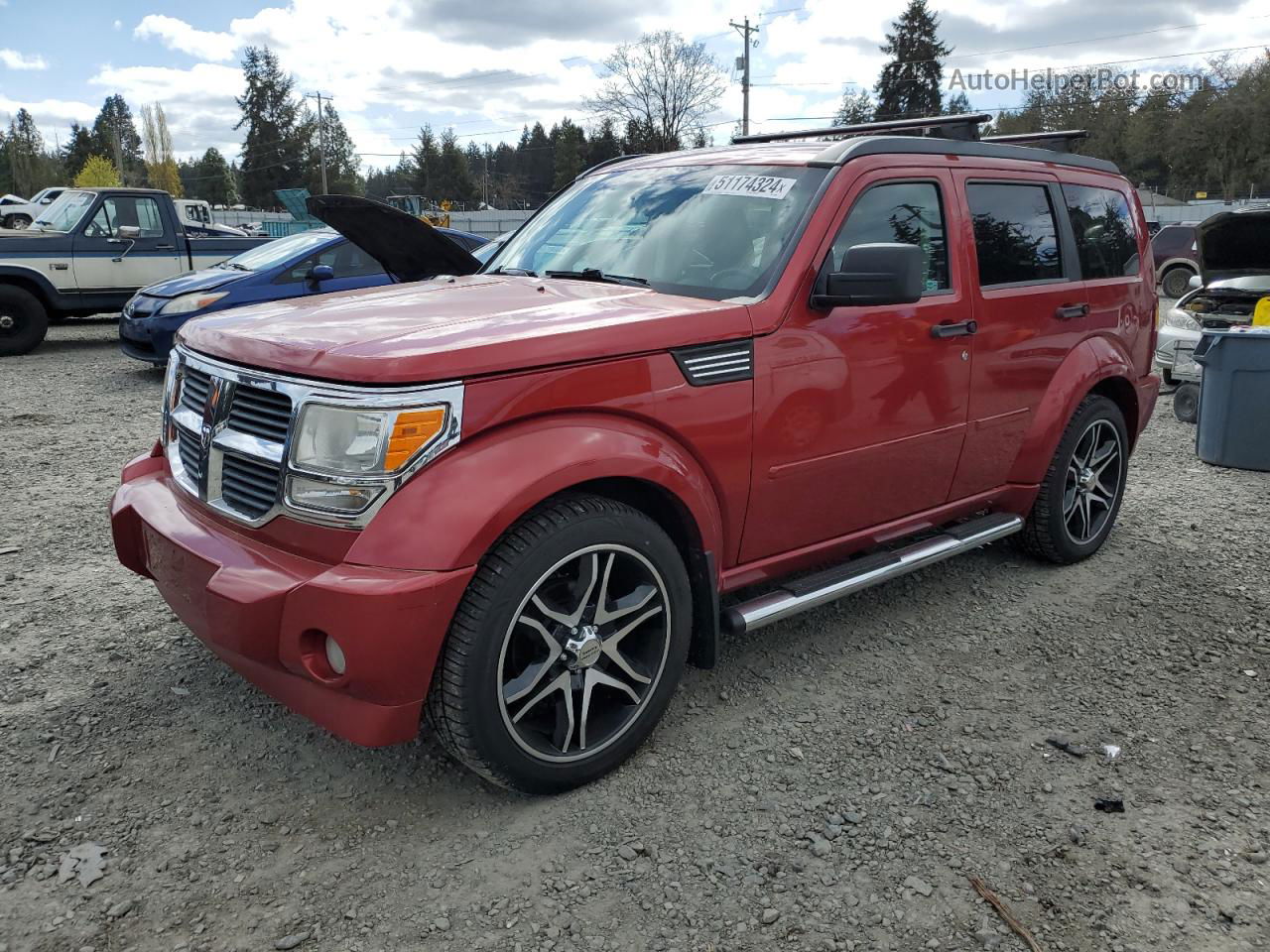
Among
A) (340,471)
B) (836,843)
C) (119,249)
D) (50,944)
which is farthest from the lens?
(119,249)

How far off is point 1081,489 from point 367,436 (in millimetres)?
3754

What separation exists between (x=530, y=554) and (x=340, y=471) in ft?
1.79

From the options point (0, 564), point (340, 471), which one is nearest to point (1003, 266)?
point (340, 471)

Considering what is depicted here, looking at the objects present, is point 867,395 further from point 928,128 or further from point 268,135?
point 268,135

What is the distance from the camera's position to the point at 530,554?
8.47 ft

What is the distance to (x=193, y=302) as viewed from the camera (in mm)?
9555

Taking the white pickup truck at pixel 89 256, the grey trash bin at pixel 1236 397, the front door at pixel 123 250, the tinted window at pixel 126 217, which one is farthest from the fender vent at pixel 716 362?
the tinted window at pixel 126 217

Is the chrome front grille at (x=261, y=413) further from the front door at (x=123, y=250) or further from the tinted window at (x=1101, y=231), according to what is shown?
the front door at (x=123, y=250)

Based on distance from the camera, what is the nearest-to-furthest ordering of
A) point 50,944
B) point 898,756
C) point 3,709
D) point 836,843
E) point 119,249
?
point 50,944
point 836,843
point 898,756
point 3,709
point 119,249

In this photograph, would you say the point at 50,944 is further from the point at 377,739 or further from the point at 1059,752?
the point at 1059,752

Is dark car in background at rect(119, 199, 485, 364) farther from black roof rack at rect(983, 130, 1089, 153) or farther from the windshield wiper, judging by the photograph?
the windshield wiper

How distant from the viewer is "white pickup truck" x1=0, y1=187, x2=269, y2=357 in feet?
38.9

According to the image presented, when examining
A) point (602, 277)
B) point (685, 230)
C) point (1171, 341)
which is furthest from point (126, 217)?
point (1171, 341)

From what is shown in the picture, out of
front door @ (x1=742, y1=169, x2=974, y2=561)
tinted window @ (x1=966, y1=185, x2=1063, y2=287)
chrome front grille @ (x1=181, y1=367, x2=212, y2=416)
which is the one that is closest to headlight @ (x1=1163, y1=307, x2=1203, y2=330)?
tinted window @ (x1=966, y1=185, x2=1063, y2=287)
